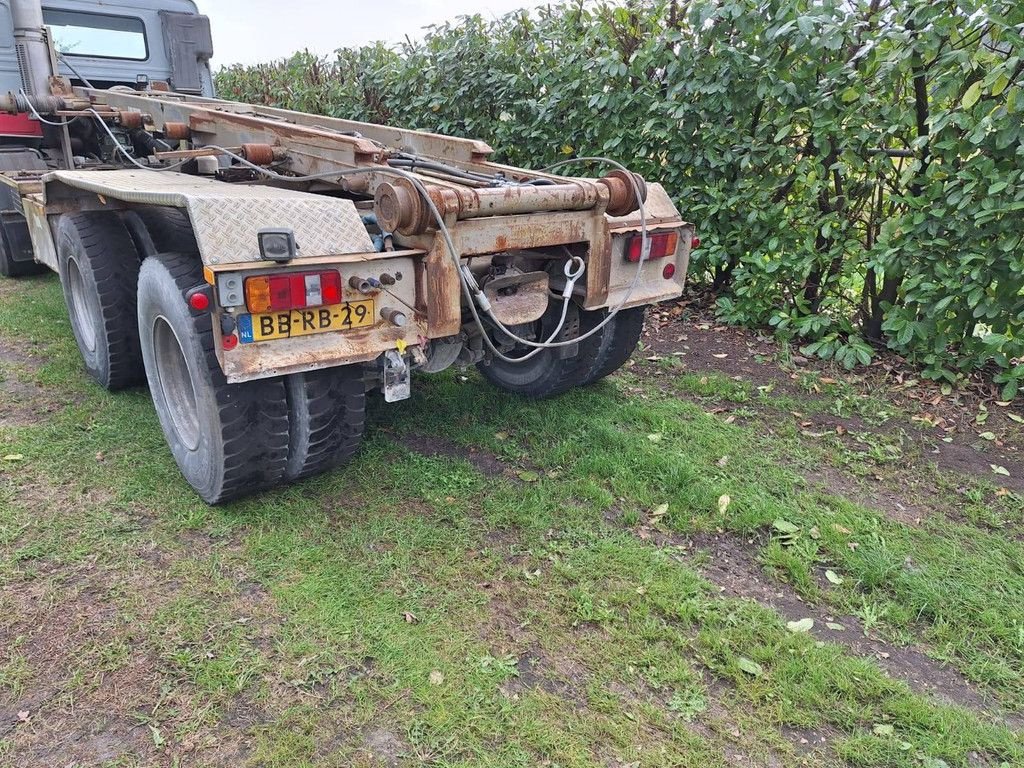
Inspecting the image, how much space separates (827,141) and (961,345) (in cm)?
153

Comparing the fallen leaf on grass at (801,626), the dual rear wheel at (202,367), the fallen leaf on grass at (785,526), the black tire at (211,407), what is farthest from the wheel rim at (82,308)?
the fallen leaf on grass at (801,626)

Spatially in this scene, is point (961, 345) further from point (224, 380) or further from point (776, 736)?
point (224, 380)

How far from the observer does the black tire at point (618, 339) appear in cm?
399

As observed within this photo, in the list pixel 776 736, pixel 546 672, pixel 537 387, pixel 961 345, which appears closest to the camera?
pixel 776 736

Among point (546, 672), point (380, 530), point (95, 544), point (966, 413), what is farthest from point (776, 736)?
point (966, 413)

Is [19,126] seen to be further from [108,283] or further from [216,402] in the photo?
[216,402]

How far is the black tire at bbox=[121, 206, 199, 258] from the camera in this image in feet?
10.7

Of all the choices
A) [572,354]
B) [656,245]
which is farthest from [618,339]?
[656,245]

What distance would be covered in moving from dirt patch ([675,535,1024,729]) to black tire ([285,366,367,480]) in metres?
1.42

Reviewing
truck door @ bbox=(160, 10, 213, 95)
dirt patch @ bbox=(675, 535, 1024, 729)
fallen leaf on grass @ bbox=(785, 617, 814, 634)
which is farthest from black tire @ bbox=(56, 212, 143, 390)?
fallen leaf on grass @ bbox=(785, 617, 814, 634)

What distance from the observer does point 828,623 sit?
102 inches

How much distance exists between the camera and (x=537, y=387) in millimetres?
4168

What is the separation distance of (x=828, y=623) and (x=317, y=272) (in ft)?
7.16

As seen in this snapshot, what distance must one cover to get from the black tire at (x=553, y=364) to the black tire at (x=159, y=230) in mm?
1529
